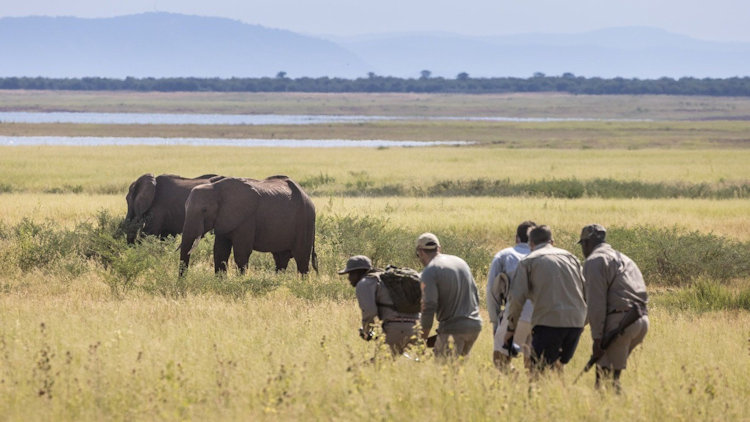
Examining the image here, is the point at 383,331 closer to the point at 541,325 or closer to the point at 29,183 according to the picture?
the point at 541,325

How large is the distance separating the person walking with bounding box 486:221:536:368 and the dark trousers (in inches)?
4.5

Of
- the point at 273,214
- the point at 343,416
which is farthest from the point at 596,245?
the point at 273,214

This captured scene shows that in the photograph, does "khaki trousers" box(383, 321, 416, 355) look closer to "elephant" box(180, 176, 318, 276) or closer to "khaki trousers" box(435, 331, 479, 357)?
"khaki trousers" box(435, 331, 479, 357)

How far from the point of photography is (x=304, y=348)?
35.0ft

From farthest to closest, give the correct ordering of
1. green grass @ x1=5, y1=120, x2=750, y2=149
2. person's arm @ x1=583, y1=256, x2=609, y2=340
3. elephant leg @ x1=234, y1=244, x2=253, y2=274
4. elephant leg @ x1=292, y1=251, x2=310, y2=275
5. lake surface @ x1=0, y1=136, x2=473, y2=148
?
lake surface @ x1=0, y1=136, x2=473, y2=148, green grass @ x1=5, y1=120, x2=750, y2=149, elephant leg @ x1=292, y1=251, x2=310, y2=275, elephant leg @ x1=234, y1=244, x2=253, y2=274, person's arm @ x1=583, y1=256, x2=609, y2=340

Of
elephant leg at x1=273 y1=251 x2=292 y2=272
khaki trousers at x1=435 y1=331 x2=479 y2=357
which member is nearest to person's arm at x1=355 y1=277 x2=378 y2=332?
khaki trousers at x1=435 y1=331 x2=479 y2=357

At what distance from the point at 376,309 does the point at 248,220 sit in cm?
818

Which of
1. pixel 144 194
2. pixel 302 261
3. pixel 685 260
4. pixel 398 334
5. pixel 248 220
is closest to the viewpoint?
pixel 398 334

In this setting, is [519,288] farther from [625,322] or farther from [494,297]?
[625,322]

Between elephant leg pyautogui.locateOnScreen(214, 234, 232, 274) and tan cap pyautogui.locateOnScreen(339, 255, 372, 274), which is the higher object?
tan cap pyautogui.locateOnScreen(339, 255, 372, 274)

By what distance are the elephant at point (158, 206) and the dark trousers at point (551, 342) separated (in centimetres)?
1149

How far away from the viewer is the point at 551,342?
9.09 metres

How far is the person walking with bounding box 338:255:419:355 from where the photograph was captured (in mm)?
9086

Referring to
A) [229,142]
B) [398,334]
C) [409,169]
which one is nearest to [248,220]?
[398,334]
